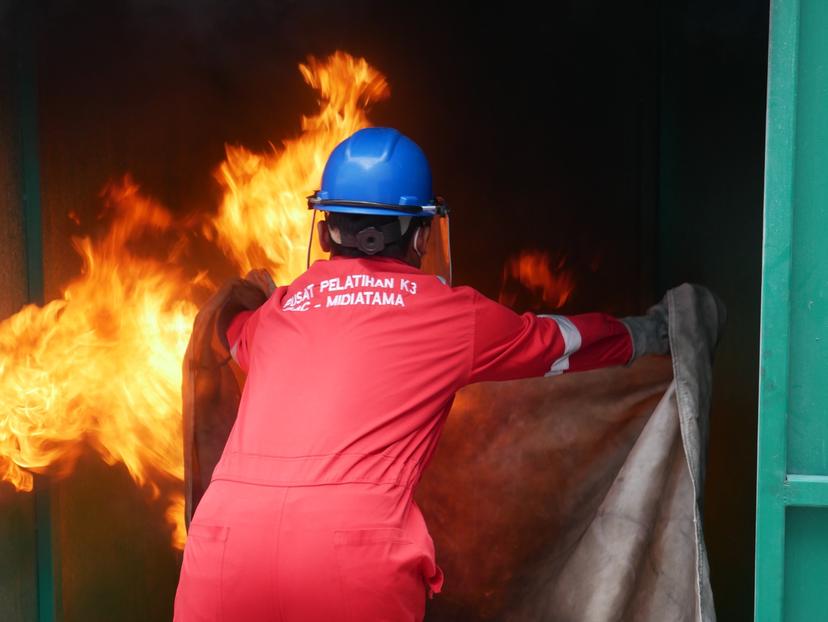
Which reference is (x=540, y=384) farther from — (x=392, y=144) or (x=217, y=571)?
(x=217, y=571)

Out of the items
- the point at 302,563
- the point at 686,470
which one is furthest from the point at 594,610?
the point at 302,563

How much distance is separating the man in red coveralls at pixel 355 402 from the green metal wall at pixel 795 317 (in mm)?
585

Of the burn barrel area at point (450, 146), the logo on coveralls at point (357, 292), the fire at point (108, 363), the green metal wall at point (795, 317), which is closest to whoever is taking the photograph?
the green metal wall at point (795, 317)

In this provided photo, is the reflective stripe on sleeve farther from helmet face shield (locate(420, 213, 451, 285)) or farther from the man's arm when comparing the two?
helmet face shield (locate(420, 213, 451, 285))

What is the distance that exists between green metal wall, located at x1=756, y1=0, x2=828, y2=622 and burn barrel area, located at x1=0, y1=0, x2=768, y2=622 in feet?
4.39

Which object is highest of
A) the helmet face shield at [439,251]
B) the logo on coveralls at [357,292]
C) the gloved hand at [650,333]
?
the helmet face shield at [439,251]

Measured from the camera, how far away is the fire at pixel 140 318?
3.13 metres

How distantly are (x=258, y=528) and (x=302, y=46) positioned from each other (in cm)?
251

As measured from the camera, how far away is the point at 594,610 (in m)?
2.66

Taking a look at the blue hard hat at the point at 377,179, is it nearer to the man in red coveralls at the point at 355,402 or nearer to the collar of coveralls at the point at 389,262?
the man in red coveralls at the point at 355,402

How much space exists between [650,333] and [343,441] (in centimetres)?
99

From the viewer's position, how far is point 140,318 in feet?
11.6

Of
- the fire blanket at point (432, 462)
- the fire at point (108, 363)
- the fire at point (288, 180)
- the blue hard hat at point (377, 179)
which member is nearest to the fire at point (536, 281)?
the fire at point (288, 180)

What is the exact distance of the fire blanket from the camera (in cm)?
215
